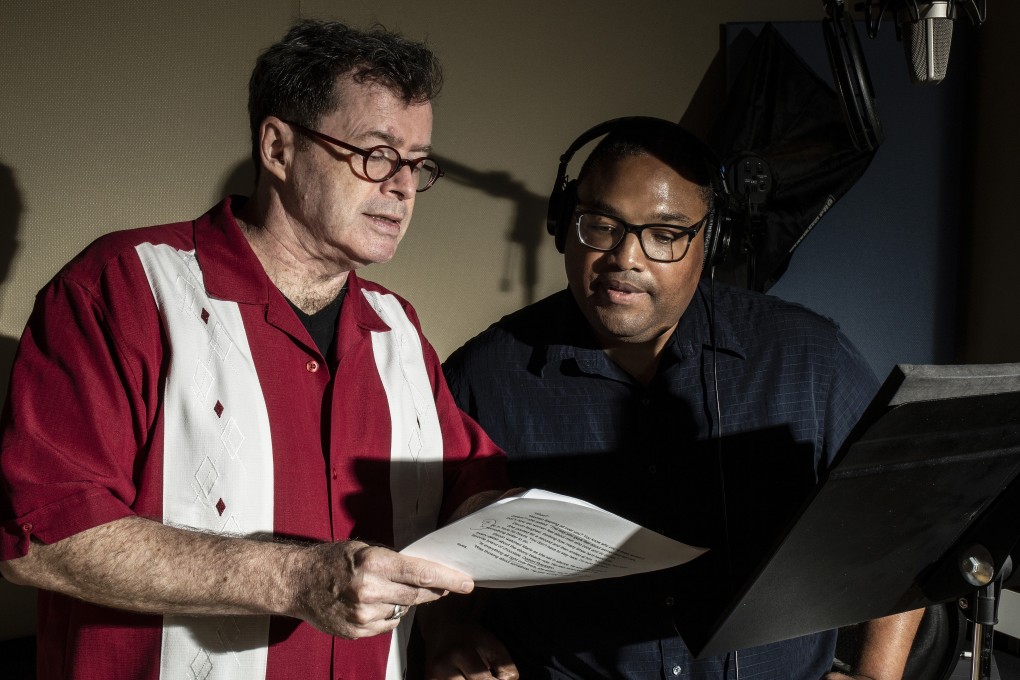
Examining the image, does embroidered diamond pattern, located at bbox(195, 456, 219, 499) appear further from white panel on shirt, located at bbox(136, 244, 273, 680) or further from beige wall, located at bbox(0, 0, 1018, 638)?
beige wall, located at bbox(0, 0, 1018, 638)

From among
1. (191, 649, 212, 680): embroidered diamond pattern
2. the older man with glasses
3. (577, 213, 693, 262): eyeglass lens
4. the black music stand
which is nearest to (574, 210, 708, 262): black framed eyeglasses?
(577, 213, 693, 262): eyeglass lens

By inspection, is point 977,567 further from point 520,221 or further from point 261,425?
point 520,221

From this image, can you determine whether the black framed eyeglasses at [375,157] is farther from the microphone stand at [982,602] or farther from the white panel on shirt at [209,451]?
the microphone stand at [982,602]

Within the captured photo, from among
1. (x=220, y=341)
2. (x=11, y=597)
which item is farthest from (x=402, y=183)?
(x=11, y=597)

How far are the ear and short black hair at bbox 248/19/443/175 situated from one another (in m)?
0.02

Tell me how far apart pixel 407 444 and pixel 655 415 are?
469mm

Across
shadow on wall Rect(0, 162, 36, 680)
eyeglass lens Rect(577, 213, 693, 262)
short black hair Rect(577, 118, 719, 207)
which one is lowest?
shadow on wall Rect(0, 162, 36, 680)

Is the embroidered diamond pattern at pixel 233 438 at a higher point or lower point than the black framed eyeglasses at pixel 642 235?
lower

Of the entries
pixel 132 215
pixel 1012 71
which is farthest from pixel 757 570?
pixel 1012 71

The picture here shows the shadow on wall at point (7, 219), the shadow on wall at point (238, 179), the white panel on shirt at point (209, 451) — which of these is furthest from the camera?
the shadow on wall at point (238, 179)

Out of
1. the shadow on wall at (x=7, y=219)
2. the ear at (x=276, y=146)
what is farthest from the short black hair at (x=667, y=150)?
the shadow on wall at (x=7, y=219)

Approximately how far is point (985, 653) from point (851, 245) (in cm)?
173

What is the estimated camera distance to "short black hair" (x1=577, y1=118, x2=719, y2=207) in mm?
1631

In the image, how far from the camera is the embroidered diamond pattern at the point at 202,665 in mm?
1172
